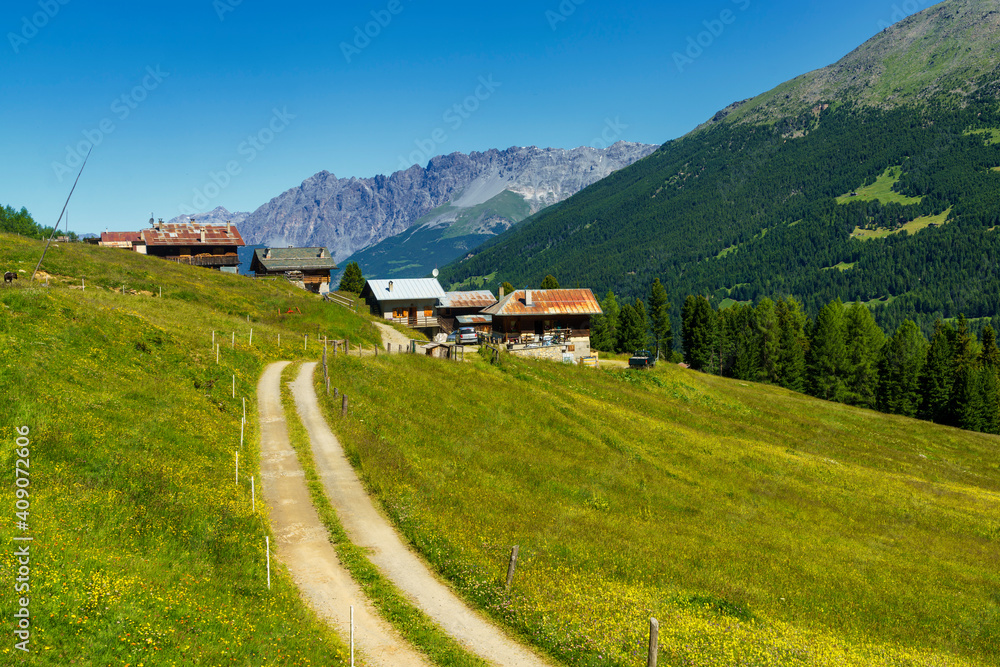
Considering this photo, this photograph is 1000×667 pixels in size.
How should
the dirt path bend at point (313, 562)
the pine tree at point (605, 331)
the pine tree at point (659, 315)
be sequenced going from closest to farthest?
the dirt path bend at point (313, 562) → the pine tree at point (605, 331) → the pine tree at point (659, 315)

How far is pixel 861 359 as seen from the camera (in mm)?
99438

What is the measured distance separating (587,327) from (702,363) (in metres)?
48.4

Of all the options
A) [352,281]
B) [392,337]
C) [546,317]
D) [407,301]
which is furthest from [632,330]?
[392,337]

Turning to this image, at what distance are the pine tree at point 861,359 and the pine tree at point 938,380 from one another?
8.67 m

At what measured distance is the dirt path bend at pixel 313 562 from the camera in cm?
1360

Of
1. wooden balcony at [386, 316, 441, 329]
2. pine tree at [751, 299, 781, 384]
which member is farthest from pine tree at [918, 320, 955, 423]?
wooden balcony at [386, 316, 441, 329]

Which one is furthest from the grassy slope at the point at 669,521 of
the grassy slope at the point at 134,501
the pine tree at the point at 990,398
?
the pine tree at the point at 990,398

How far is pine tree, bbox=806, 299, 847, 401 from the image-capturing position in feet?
323

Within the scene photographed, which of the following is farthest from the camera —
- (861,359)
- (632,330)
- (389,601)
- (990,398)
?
(632,330)

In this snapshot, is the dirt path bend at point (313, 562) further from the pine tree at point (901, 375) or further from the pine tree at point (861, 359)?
the pine tree at point (901, 375)

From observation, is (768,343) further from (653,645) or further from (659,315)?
(653,645)

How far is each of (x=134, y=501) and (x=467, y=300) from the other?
7380cm

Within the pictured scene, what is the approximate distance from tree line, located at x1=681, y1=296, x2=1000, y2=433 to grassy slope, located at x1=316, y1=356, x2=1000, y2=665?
41.8 m

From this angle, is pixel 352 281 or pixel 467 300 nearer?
pixel 467 300
